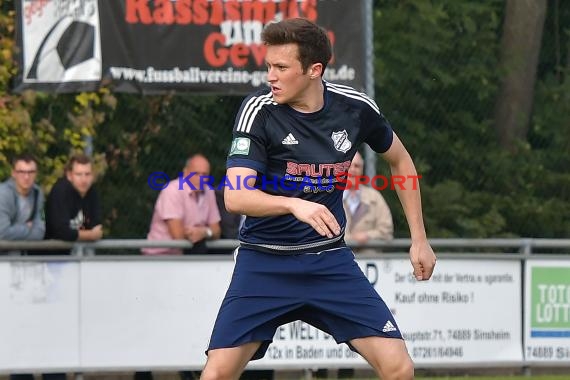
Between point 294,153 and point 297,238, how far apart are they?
40 cm

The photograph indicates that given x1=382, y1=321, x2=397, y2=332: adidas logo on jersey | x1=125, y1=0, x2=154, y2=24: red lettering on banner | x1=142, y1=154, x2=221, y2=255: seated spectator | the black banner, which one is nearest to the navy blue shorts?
x1=382, y1=321, x2=397, y2=332: adidas logo on jersey

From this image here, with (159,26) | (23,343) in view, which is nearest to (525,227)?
(159,26)

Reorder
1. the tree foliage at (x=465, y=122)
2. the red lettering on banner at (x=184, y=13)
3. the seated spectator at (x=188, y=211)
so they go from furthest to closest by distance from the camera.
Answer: the tree foliage at (x=465, y=122)
the red lettering on banner at (x=184, y=13)
the seated spectator at (x=188, y=211)

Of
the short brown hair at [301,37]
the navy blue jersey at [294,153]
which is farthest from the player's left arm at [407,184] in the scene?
the short brown hair at [301,37]

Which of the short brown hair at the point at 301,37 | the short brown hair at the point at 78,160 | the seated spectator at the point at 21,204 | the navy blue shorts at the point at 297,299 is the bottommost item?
the navy blue shorts at the point at 297,299

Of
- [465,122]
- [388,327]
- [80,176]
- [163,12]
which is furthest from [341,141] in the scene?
[465,122]

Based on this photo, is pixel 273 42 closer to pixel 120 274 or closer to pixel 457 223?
pixel 120 274

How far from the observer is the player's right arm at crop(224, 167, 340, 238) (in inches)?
203

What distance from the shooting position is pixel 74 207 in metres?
10.3

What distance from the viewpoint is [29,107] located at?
1174cm

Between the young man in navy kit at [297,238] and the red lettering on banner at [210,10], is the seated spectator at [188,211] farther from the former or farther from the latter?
the young man in navy kit at [297,238]

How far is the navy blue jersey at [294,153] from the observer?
5.72 meters

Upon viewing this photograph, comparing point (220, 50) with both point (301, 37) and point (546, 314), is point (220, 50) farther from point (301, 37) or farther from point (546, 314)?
point (301, 37)

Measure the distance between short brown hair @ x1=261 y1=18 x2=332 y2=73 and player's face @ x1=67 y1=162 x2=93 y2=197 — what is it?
483cm
